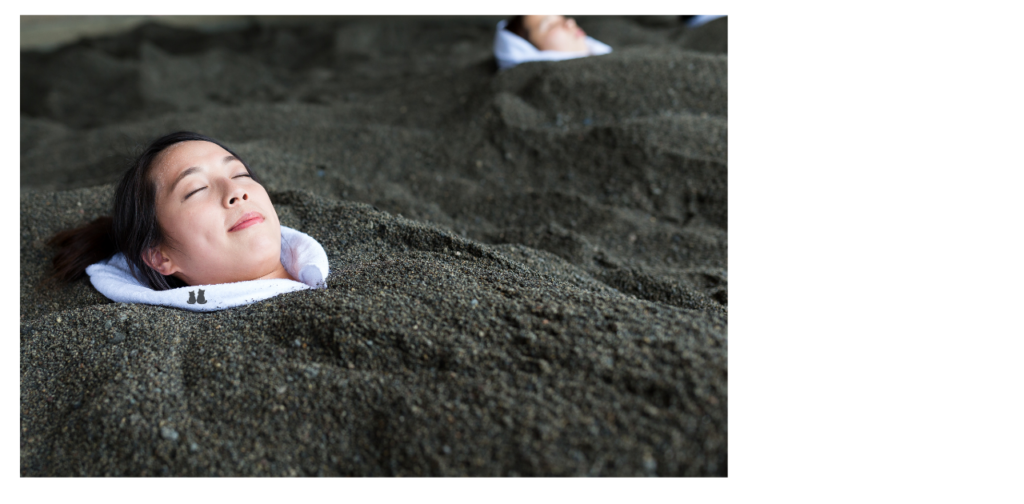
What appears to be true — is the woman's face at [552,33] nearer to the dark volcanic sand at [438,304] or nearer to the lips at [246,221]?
the dark volcanic sand at [438,304]

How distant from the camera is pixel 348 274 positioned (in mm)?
1701

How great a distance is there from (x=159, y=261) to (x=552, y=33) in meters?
2.74

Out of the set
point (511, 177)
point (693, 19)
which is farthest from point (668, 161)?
point (693, 19)

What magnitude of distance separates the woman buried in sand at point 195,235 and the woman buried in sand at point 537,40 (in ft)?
7.23

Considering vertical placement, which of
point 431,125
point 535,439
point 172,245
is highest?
point 431,125

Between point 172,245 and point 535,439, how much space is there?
3.90 feet

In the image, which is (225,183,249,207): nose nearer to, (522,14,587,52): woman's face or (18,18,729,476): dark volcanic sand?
(18,18,729,476): dark volcanic sand

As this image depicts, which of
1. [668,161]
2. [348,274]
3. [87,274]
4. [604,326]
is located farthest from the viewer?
[668,161]

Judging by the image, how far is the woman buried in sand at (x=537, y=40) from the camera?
371cm

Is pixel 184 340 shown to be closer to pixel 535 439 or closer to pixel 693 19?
pixel 535 439

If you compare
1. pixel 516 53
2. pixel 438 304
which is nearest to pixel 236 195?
pixel 438 304

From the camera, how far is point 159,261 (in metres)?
1.75

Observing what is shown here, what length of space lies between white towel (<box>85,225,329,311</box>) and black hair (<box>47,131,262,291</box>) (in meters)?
0.04

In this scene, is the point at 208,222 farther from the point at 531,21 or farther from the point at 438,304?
the point at 531,21
